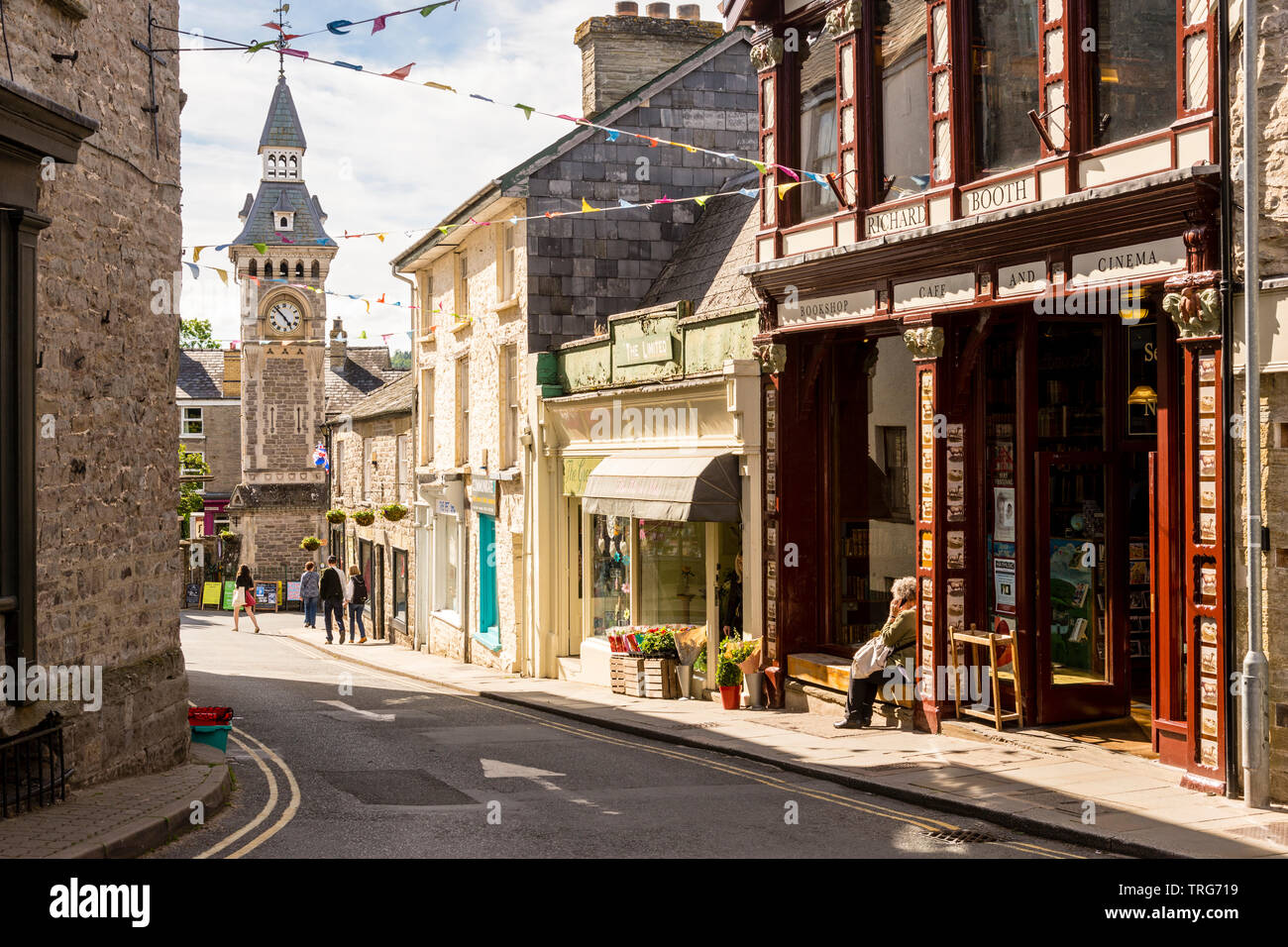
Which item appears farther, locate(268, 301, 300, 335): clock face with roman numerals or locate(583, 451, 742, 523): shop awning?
locate(268, 301, 300, 335): clock face with roman numerals

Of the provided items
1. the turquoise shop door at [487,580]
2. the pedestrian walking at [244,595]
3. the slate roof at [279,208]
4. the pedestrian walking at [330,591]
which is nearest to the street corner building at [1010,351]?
the turquoise shop door at [487,580]

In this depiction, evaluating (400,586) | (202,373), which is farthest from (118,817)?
(202,373)

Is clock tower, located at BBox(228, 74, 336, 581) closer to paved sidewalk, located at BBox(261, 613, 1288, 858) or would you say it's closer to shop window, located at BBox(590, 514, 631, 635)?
shop window, located at BBox(590, 514, 631, 635)

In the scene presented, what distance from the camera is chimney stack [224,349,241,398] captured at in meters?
71.8

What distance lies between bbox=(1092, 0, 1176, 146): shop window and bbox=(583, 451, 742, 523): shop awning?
6.91 metres

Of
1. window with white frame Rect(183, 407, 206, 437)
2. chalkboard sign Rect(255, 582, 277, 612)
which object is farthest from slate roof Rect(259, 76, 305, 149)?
chalkboard sign Rect(255, 582, 277, 612)

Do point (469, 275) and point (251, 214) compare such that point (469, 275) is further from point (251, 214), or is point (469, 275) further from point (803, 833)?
point (251, 214)

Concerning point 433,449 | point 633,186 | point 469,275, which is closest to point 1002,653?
point 633,186

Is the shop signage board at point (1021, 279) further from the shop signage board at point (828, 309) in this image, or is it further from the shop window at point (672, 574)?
the shop window at point (672, 574)

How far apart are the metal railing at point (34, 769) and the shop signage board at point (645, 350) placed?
10.5 meters

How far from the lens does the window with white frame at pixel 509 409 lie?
24.9 m

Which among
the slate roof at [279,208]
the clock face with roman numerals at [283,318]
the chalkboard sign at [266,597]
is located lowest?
the chalkboard sign at [266,597]

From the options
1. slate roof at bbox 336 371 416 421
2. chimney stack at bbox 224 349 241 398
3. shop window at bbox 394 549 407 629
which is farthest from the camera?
chimney stack at bbox 224 349 241 398

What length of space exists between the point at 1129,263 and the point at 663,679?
970 centimetres
